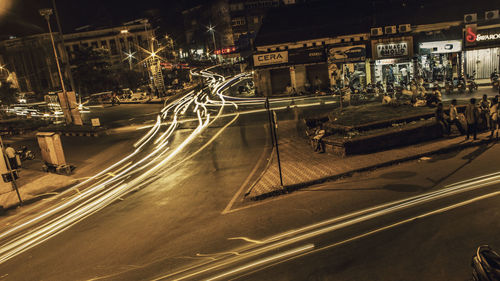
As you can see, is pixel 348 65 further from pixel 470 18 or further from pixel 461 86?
pixel 461 86

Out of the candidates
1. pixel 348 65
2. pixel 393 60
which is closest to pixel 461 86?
pixel 393 60

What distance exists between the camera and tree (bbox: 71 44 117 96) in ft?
205

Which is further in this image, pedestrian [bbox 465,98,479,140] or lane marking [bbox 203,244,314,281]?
pedestrian [bbox 465,98,479,140]

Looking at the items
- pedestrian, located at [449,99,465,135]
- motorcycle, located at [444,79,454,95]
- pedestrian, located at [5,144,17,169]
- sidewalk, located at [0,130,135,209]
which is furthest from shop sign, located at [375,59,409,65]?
pedestrian, located at [5,144,17,169]

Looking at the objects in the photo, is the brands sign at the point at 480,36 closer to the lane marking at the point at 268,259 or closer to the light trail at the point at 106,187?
the light trail at the point at 106,187

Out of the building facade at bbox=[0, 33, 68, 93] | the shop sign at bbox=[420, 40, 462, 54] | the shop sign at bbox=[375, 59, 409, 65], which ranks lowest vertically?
the shop sign at bbox=[375, 59, 409, 65]

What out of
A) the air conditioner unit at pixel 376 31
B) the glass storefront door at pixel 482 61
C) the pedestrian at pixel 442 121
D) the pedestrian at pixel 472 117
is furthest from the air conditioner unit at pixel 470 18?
the pedestrian at pixel 472 117

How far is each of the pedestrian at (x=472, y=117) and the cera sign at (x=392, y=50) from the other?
48.2 feet

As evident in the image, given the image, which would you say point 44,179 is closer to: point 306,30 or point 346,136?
point 346,136

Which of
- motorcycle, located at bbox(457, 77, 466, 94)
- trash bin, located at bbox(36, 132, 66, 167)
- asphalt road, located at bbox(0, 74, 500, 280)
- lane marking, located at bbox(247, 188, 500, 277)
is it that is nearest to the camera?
asphalt road, located at bbox(0, 74, 500, 280)

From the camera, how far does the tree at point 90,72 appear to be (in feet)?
Answer: 205

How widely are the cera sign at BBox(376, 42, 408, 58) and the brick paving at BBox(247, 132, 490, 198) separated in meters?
14.4

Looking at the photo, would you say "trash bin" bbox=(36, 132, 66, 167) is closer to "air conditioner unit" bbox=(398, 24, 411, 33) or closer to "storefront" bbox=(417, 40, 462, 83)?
"air conditioner unit" bbox=(398, 24, 411, 33)

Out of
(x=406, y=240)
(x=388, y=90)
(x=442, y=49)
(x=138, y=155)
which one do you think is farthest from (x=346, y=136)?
(x=442, y=49)
